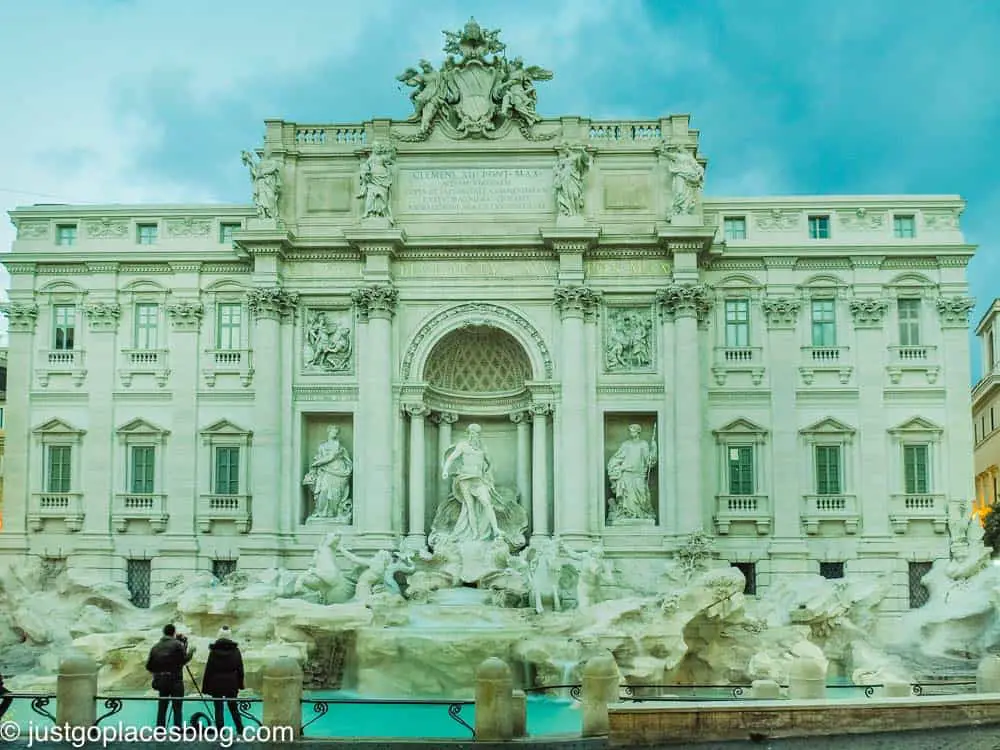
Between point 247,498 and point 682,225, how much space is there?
46.2ft

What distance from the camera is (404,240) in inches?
1323

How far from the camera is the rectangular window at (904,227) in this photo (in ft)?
114

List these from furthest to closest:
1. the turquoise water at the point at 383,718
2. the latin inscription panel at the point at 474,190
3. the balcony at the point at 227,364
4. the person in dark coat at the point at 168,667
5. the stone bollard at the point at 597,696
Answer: the balcony at the point at 227,364 < the latin inscription panel at the point at 474,190 < the turquoise water at the point at 383,718 < the stone bollard at the point at 597,696 < the person in dark coat at the point at 168,667

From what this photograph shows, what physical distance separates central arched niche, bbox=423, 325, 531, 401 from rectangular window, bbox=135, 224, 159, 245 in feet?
29.5

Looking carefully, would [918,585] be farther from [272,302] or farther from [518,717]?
[518,717]

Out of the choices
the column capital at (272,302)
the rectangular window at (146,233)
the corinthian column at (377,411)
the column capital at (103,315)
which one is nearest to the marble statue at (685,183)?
the corinthian column at (377,411)

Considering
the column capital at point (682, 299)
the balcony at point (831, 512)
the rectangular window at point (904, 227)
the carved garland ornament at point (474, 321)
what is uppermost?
the rectangular window at point (904, 227)

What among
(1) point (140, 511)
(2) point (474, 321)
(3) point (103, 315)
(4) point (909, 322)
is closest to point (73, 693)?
(1) point (140, 511)

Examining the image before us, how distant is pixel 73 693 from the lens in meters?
16.0

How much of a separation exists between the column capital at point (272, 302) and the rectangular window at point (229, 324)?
1.20 meters

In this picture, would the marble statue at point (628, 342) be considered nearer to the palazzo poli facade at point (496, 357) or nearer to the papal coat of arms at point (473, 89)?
the palazzo poli facade at point (496, 357)

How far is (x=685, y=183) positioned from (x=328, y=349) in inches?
427

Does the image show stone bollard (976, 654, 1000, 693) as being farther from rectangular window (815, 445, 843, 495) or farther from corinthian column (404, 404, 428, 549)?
corinthian column (404, 404, 428, 549)

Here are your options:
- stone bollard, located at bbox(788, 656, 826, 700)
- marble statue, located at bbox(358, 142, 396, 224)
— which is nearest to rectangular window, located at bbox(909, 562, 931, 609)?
stone bollard, located at bbox(788, 656, 826, 700)
